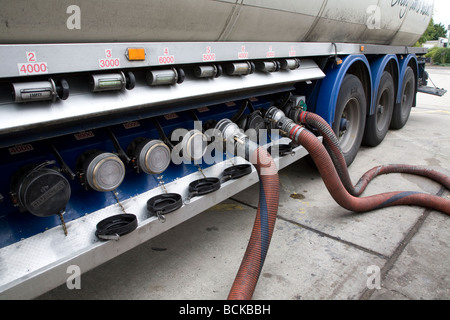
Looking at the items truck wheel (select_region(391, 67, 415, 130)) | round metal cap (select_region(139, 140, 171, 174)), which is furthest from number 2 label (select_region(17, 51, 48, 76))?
truck wheel (select_region(391, 67, 415, 130))

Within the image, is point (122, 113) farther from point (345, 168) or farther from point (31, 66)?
point (345, 168)

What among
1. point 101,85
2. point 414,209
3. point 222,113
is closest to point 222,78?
point 222,113

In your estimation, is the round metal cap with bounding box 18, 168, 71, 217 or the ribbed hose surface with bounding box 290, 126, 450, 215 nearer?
the round metal cap with bounding box 18, 168, 71, 217

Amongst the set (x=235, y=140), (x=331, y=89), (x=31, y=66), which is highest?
(x=31, y=66)

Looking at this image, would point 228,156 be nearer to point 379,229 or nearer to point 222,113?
point 222,113

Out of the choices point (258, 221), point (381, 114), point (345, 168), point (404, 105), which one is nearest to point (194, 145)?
point (258, 221)

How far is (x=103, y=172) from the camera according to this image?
67.4 inches

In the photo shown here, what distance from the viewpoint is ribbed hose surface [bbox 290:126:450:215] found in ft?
8.25

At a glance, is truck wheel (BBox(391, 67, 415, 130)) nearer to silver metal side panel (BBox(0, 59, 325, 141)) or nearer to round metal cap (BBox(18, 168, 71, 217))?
silver metal side panel (BBox(0, 59, 325, 141))

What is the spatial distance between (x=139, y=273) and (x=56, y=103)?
126 cm

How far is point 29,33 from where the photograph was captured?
1.29 metres

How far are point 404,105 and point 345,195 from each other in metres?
4.09

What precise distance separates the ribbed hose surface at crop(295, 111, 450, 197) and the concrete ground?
141 mm

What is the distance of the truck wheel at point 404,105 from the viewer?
548 centimetres
